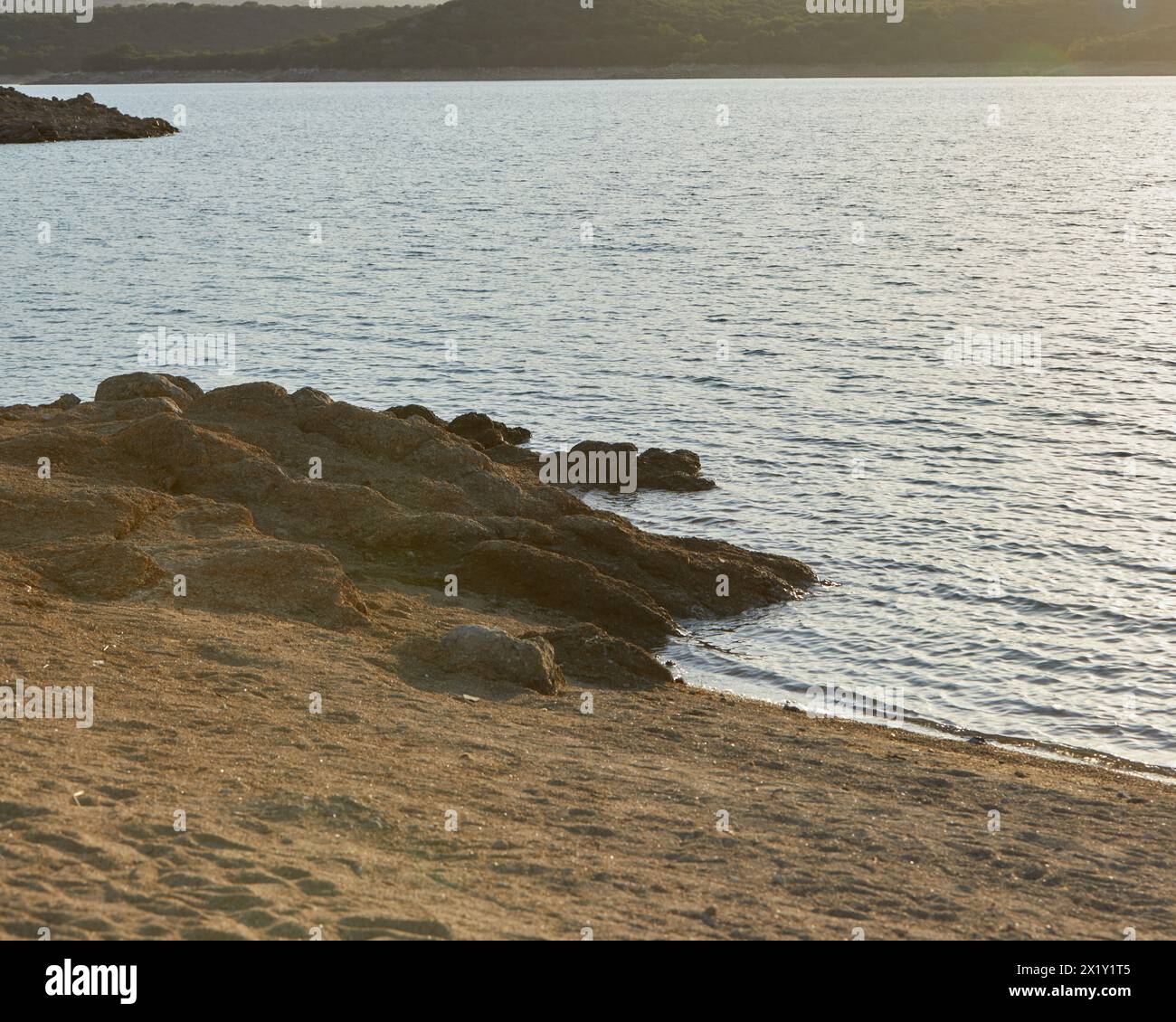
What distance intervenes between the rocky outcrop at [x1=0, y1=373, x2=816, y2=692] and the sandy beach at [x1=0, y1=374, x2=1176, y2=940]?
0.22 feet

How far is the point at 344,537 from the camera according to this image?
1945 cm

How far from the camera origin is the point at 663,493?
26.5 m

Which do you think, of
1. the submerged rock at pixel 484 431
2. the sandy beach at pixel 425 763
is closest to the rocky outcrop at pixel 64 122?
the submerged rock at pixel 484 431

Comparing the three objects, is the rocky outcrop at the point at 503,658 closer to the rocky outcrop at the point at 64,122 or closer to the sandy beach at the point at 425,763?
the sandy beach at the point at 425,763

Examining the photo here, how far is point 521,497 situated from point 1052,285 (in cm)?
3832

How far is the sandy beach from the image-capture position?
8.71 m

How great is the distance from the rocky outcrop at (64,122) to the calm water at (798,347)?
120 feet

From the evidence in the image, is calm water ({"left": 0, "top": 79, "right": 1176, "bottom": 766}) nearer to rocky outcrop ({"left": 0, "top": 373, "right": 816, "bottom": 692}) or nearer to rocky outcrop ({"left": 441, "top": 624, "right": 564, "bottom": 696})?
rocky outcrop ({"left": 0, "top": 373, "right": 816, "bottom": 692})

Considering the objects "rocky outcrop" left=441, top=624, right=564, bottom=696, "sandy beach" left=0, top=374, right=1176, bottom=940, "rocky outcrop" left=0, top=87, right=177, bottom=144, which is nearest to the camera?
"sandy beach" left=0, top=374, right=1176, bottom=940

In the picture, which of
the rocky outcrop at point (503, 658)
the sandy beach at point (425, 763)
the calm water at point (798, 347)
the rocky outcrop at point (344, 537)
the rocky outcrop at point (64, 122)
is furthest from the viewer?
the rocky outcrop at point (64, 122)

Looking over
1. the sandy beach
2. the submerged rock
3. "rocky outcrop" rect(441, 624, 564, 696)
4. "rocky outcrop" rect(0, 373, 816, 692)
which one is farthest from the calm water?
"rocky outcrop" rect(441, 624, 564, 696)

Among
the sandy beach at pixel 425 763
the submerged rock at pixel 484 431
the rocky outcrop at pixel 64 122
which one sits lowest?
the sandy beach at pixel 425 763

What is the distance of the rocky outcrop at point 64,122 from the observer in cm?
13988
